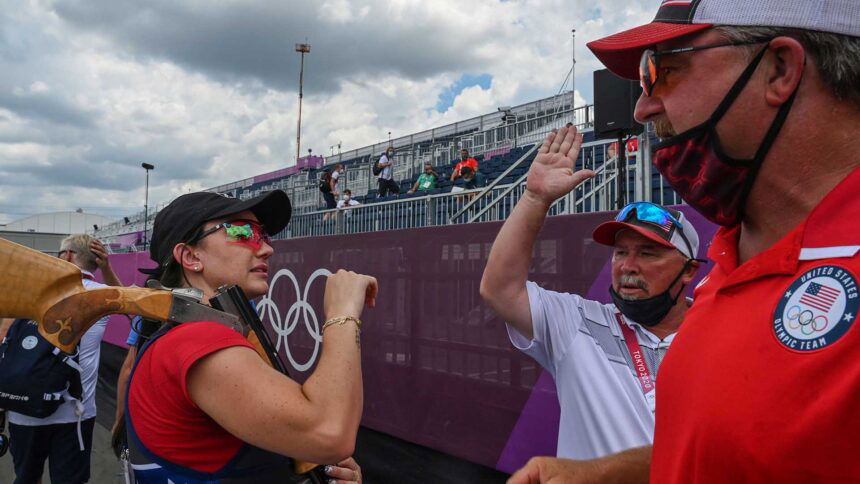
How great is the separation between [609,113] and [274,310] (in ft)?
15.5

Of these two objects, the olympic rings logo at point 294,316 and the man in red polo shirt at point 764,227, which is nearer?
the man in red polo shirt at point 764,227

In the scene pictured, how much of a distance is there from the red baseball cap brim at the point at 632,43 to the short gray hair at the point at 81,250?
4.33 metres

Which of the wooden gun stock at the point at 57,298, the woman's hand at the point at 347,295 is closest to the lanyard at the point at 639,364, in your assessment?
the woman's hand at the point at 347,295

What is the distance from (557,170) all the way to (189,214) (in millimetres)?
1532

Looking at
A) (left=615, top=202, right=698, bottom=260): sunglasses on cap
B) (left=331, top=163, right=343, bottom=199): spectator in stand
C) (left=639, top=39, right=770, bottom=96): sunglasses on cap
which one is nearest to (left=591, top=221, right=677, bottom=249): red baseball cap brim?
(left=615, top=202, right=698, bottom=260): sunglasses on cap

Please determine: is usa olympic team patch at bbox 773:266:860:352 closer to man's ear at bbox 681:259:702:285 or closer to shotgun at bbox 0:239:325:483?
→ shotgun at bbox 0:239:325:483

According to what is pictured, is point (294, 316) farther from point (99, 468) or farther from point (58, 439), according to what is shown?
point (58, 439)

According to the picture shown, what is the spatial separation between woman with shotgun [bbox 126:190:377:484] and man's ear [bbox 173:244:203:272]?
0.34 metres

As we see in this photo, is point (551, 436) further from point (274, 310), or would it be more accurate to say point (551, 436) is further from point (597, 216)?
point (274, 310)

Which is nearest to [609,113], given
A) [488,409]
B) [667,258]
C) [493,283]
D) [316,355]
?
[667,258]

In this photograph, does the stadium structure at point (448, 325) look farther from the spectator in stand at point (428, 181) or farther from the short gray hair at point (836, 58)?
the spectator in stand at point (428, 181)

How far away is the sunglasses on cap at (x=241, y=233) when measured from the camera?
2.01 m

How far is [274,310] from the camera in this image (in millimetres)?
6691

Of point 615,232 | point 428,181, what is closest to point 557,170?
point 615,232
